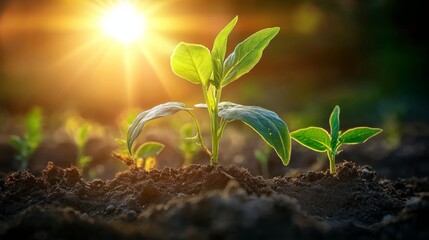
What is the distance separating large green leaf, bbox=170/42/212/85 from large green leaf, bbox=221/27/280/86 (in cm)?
11

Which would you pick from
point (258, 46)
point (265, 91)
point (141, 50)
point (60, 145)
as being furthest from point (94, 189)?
point (141, 50)

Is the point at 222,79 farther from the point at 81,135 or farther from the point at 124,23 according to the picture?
the point at 124,23

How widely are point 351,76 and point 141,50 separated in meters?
4.95

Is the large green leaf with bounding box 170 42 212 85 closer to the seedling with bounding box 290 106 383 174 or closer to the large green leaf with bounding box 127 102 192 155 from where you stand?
the large green leaf with bounding box 127 102 192 155

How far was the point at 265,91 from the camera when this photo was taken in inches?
487

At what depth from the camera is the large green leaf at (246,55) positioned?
8.41ft

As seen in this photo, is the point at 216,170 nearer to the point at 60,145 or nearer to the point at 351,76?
the point at 60,145

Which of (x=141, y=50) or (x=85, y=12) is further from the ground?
(x=85, y=12)

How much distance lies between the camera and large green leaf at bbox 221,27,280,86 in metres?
2.56

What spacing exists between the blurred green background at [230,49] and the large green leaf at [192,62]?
9.75 metres

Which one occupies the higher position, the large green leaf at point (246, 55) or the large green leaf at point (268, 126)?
the large green leaf at point (246, 55)

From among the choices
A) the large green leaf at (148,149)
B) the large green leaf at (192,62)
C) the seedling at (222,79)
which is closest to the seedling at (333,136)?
the seedling at (222,79)

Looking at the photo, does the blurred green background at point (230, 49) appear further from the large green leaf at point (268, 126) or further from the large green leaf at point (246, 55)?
the large green leaf at point (268, 126)

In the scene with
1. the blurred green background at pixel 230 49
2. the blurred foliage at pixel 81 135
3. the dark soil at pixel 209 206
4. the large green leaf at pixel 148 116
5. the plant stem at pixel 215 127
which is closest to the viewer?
the dark soil at pixel 209 206
